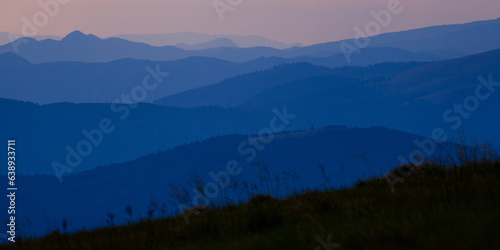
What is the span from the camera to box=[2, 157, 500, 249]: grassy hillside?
5.34m

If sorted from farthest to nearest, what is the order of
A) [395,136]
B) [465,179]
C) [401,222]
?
[395,136], [465,179], [401,222]

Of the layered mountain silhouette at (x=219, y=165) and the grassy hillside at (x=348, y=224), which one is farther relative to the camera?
the layered mountain silhouette at (x=219, y=165)

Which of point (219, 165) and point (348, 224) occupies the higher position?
point (219, 165)

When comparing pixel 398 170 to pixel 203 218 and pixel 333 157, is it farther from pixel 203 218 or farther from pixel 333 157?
pixel 333 157

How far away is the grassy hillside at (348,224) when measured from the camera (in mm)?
5340

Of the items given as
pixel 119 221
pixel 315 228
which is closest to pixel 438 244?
pixel 315 228

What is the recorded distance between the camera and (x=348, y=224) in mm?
6750

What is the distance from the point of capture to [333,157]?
174125 millimetres

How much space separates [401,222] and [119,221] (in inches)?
236

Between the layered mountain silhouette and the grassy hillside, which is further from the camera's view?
the layered mountain silhouette

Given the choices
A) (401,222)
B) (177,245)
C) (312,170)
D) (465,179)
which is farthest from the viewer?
(312,170)

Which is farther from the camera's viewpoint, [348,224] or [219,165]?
[219,165]

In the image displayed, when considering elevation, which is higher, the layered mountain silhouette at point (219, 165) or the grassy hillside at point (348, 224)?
the layered mountain silhouette at point (219, 165)

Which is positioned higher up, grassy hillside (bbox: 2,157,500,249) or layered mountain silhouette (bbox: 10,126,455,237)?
layered mountain silhouette (bbox: 10,126,455,237)
